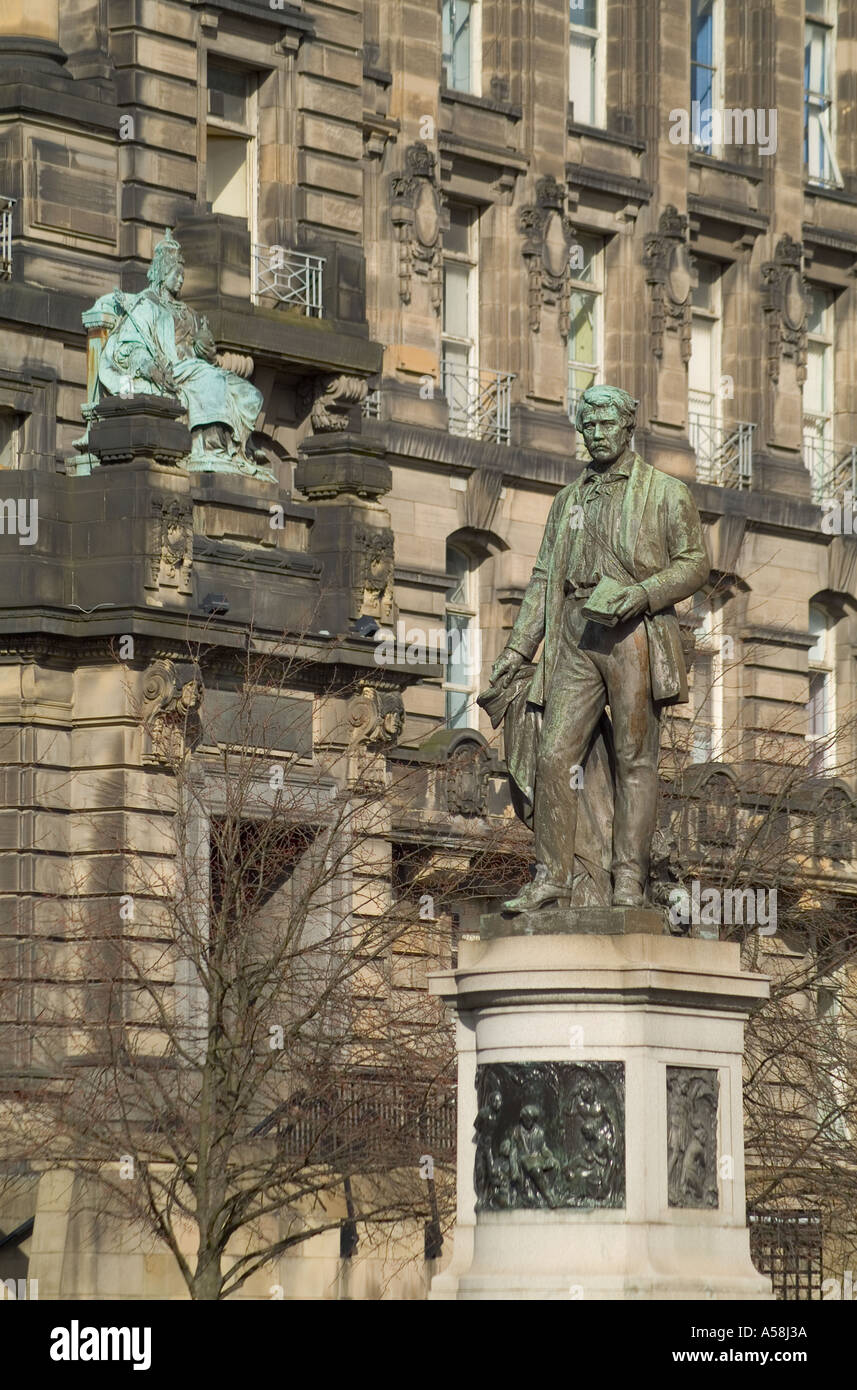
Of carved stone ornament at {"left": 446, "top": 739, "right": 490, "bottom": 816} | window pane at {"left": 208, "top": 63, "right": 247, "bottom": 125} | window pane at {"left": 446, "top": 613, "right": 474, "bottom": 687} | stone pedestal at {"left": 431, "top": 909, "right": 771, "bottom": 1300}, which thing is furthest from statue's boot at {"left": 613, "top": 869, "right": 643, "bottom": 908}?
window pane at {"left": 446, "top": 613, "right": 474, "bottom": 687}

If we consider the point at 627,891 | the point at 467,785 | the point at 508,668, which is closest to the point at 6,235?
the point at 467,785

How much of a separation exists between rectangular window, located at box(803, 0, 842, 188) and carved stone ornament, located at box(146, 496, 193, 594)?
2021cm

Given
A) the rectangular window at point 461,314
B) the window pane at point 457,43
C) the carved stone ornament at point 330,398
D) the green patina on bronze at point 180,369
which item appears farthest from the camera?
the window pane at point 457,43

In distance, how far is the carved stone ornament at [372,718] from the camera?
41.7 metres

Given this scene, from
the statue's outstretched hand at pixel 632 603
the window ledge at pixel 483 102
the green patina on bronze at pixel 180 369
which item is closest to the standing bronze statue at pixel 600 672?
the statue's outstretched hand at pixel 632 603

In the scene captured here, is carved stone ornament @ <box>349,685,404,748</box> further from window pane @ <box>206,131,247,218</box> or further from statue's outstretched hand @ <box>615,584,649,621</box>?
statue's outstretched hand @ <box>615,584,649,621</box>

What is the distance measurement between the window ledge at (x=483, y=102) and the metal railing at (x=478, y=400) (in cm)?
332

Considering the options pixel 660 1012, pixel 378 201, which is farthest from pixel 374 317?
pixel 660 1012

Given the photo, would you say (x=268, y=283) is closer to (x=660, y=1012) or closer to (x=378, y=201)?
(x=378, y=201)

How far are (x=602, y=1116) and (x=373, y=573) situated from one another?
Result: 2228 cm

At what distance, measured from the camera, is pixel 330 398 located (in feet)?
148

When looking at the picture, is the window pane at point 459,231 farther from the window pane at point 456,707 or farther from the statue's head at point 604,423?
the statue's head at point 604,423

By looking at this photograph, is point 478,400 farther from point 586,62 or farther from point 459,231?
point 586,62

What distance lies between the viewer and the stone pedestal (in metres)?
20.5
